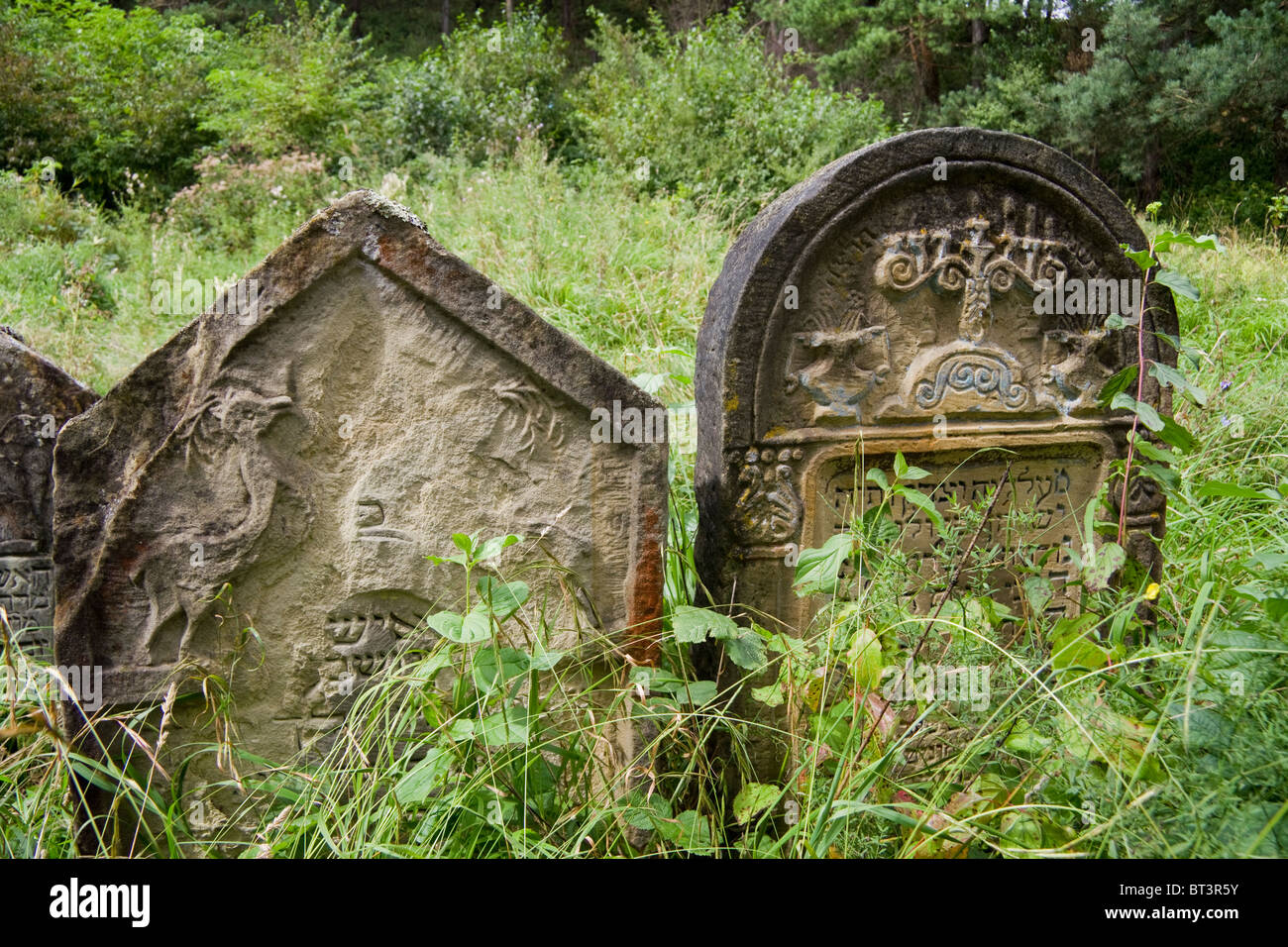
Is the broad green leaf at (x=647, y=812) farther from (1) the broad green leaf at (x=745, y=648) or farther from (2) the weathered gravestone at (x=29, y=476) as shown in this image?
(2) the weathered gravestone at (x=29, y=476)

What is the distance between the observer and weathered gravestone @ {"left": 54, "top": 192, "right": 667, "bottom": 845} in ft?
5.80

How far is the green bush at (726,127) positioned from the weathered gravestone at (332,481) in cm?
542

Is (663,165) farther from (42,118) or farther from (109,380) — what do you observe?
(42,118)

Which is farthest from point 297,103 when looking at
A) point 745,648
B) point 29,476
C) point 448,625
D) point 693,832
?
point 693,832

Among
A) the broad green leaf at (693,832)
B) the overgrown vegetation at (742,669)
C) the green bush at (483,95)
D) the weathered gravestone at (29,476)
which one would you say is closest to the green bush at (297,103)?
the green bush at (483,95)

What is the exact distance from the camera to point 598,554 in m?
2.03

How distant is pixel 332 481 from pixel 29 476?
1.08m

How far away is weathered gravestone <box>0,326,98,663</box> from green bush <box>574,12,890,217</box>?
5.47 m

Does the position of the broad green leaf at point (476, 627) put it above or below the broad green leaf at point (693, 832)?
above

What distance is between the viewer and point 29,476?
7.61 feet

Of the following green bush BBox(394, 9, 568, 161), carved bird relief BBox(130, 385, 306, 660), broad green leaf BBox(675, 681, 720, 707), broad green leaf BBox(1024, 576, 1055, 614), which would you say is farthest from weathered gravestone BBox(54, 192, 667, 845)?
green bush BBox(394, 9, 568, 161)

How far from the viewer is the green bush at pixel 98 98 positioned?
1069 centimetres

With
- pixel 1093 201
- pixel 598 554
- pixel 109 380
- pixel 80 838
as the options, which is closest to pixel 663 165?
pixel 109 380

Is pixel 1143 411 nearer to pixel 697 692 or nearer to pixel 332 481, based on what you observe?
pixel 697 692
